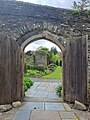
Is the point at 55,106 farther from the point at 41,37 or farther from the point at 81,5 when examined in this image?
the point at 81,5

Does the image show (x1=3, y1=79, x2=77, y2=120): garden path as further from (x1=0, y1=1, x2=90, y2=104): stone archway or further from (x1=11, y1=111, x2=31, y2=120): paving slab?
(x1=0, y1=1, x2=90, y2=104): stone archway

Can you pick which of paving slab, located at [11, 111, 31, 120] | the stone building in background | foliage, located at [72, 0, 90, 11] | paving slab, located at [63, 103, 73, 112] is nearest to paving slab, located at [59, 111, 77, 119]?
paving slab, located at [63, 103, 73, 112]

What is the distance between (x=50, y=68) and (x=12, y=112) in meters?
17.7

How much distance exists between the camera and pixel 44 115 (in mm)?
5062

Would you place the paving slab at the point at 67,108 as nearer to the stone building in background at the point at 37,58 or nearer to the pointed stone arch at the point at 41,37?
the pointed stone arch at the point at 41,37

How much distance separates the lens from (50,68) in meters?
23.1

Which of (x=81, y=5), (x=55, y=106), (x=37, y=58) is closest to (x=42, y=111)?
(x=55, y=106)

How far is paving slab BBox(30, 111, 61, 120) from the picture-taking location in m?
4.82

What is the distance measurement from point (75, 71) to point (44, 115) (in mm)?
1927

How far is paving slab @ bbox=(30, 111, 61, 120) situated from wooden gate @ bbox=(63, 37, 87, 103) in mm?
1148

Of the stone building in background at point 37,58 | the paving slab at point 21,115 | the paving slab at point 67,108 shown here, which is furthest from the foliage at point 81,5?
the stone building in background at point 37,58

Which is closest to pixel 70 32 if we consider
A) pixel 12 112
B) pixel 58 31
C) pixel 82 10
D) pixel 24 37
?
pixel 58 31

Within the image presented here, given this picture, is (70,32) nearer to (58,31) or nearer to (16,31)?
(58,31)

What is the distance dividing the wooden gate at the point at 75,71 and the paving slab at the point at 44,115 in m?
1.15
